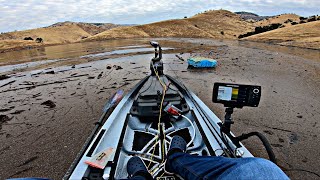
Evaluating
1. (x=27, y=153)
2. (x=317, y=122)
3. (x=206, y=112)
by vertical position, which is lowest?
(x=27, y=153)

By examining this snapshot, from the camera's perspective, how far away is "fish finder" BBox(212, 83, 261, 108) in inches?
90.9

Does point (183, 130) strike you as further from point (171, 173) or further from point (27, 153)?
point (27, 153)

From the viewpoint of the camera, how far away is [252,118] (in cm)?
522

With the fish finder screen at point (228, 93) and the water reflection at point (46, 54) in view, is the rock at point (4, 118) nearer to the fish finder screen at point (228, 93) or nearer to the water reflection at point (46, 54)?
the fish finder screen at point (228, 93)

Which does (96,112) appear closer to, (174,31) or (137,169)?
(137,169)

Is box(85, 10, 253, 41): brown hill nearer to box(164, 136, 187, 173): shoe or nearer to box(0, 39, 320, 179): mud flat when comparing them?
box(0, 39, 320, 179): mud flat

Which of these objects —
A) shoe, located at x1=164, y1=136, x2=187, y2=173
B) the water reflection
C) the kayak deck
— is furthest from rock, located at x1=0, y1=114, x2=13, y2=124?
the water reflection

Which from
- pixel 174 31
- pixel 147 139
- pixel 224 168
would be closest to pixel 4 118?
pixel 147 139

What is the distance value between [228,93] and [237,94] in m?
0.10

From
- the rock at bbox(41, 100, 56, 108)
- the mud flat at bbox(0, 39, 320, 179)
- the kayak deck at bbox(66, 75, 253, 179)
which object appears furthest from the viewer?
the rock at bbox(41, 100, 56, 108)

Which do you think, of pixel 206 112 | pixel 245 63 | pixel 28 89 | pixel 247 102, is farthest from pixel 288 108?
pixel 28 89

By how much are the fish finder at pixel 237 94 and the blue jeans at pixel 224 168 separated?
699 millimetres

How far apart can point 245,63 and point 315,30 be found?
1780 cm

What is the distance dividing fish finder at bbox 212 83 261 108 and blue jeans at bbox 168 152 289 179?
70 cm
